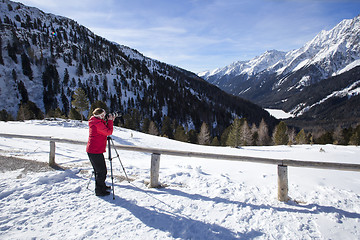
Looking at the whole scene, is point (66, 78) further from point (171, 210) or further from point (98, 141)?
point (171, 210)

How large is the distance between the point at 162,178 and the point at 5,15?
169 m

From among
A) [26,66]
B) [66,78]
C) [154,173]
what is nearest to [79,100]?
[154,173]

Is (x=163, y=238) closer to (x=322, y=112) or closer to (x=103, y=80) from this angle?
(x=103, y=80)

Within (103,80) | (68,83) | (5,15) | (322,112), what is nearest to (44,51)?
(68,83)

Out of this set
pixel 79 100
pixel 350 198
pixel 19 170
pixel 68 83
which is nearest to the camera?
pixel 350 198

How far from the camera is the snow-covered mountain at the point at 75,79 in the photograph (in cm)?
8381

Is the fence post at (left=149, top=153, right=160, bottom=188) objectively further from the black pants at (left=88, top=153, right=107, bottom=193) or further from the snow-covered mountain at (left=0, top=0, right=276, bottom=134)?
the snow-covered mountain at (left=0, top=0, right=276, bottom=134)

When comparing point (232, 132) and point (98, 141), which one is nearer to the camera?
point (98, 141)

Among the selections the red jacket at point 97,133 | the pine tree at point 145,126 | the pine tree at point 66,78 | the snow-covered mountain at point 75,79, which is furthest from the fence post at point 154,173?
the pine tree at point 66,78

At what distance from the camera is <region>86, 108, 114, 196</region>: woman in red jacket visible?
4.62m

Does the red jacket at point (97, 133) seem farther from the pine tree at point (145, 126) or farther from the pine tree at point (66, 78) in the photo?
the pine tree at point (66, 78)

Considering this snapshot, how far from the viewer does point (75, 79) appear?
326 ft

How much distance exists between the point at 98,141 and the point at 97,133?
215 millimetres

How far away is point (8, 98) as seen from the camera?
242ft
